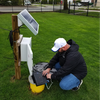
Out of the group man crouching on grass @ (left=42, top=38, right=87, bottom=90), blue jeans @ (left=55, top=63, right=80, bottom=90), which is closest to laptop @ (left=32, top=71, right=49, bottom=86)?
man crouching on grass @ (left=42, top=38, right=87, bottom=90)

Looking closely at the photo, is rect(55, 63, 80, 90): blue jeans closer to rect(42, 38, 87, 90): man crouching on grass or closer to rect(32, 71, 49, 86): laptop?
rect(42, 38, 87, 90): man crouching on grass

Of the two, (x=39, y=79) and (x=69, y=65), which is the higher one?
(x=69, y=65)

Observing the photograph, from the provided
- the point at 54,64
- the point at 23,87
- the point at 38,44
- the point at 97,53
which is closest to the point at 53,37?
the point at 38,44

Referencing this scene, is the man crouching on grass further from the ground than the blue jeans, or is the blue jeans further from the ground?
the man crouching on grass

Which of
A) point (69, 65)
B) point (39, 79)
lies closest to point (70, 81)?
point (69, 65)

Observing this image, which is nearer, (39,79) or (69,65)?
(69,65)

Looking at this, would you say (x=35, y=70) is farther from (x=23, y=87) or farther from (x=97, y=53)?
(x=97, y=53)

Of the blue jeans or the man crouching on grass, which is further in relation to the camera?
the blue jeans

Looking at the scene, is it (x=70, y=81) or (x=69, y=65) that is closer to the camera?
(x=69, y=65)

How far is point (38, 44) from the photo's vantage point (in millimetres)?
5582

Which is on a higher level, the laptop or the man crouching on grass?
the man crouching on grass

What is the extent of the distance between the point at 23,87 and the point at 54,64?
3.03 feet

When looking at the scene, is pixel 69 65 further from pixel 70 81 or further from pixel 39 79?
pixel 39 79

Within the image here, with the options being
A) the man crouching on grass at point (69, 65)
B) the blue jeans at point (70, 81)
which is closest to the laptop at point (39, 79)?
the man crouching on grass at point (69, 65)
